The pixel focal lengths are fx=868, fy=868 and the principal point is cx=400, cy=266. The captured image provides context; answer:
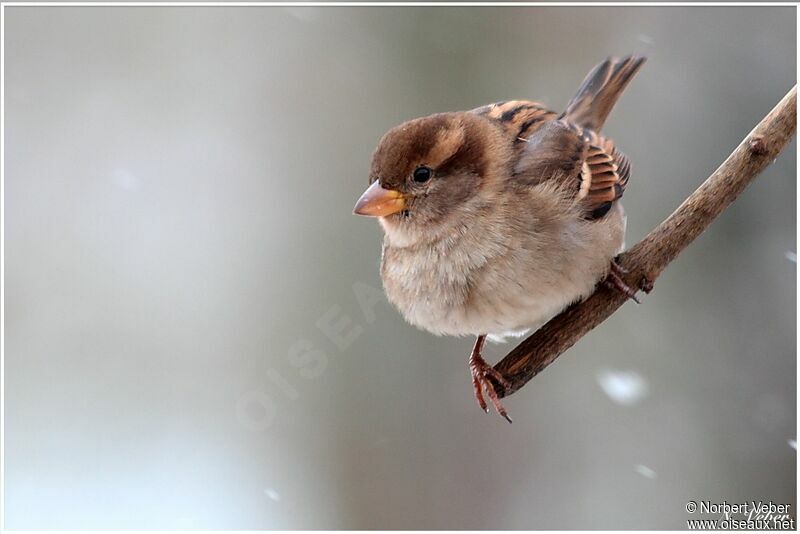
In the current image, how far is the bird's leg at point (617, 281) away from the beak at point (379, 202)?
0.54m

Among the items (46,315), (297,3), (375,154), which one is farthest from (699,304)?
(46,315)

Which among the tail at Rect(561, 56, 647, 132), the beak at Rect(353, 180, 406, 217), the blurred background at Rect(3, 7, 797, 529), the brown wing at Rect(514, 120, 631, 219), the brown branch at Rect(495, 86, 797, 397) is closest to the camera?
the brown branch at Rect(495, 86, 797, 397)

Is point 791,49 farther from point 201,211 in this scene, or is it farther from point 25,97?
point 25,97

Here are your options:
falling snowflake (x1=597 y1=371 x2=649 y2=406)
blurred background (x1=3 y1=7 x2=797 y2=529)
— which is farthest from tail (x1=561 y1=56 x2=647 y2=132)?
falling snowflake (x1=597 y1=371 x2=649 y2=406)

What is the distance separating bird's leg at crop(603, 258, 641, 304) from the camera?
206 cm

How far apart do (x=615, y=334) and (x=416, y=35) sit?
169 centimetres

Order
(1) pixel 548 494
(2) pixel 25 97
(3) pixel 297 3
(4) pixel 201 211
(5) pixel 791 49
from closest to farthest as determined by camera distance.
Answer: (5) pixel 791 49 → (1) pixel 548 494 → (3) pixel 297 3 → (4) pixel 201 211 → (2) pixel 25 97

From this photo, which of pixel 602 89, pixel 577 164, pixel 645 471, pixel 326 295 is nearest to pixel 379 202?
pixel 577 164

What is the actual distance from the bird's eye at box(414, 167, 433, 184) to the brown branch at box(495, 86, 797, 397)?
0.47 meters

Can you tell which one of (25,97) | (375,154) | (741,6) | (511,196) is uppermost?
(25,97)

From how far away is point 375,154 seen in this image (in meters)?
2.08

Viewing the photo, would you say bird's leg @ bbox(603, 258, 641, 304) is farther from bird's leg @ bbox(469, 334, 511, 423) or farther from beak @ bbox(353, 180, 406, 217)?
beak @ bbox(353, 180, 406, 217)

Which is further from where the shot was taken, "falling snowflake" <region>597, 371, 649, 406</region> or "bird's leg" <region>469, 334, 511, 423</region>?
"falling snowflake" <region>597, 371, 649, 406</region>

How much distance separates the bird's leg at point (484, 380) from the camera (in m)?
2.05
